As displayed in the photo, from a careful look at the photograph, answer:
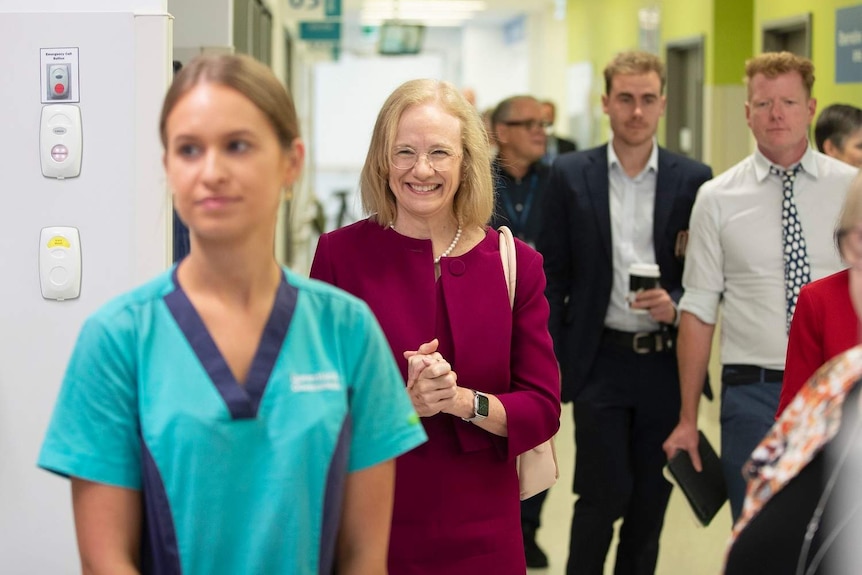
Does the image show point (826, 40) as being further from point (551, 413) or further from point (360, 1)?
point (360, 1)

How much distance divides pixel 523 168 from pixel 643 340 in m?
1.79

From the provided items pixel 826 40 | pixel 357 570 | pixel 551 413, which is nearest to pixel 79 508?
pixel 357 570

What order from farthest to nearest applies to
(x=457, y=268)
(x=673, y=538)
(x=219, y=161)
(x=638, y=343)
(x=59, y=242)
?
(x=673, y=538) < (x=638, y=343) < (x=59, y=242) < (x=457, y=268) < (x=219, y=161)

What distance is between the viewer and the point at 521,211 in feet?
18.0

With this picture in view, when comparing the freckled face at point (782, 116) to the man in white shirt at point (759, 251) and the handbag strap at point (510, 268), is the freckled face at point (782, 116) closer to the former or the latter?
the man in white shirt at point (759, 251)

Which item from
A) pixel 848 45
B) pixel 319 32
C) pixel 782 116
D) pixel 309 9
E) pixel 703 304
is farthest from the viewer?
pixel 319 32

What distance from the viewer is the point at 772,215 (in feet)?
12.1

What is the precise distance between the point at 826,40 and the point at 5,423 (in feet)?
18.3

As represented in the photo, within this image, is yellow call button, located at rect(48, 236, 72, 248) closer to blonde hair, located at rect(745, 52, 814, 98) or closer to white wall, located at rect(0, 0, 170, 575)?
white wall, located at rect(0, 0, 170, 575)

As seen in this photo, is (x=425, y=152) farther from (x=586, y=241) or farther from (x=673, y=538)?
(x=673, y=538)

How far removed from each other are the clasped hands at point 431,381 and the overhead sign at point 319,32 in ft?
34.3

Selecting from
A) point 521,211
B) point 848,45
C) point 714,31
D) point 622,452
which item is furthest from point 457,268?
point 714,31

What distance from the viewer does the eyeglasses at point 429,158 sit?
2498 mm

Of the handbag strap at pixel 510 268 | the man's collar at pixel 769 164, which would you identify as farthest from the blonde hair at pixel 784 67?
the handbag strap at pixel 510 268
